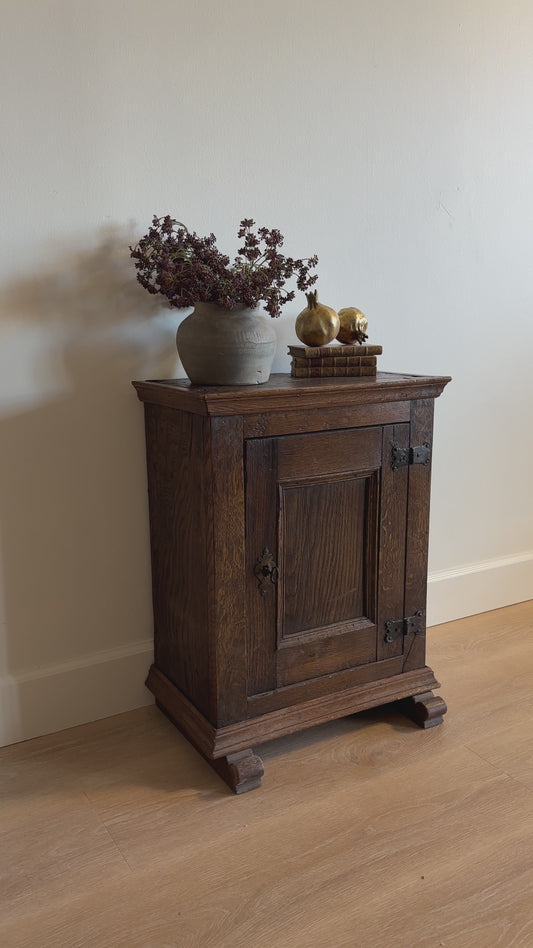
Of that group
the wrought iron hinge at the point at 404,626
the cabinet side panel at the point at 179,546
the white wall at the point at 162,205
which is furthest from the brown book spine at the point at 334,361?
the wrought iron hinge at the point at 404,626

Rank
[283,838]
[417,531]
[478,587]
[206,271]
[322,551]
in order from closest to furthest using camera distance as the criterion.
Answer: [283,838], [206,271], [322,551], [417,531], [478,587]

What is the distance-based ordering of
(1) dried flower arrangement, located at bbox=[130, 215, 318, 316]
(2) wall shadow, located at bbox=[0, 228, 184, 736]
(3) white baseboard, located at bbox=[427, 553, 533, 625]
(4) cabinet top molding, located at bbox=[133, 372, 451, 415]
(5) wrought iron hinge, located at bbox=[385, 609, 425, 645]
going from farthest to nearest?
1. (3) white baseboard, located at bbox=[427, 553, 533, 625]
2. (5) wrought iron hinge, located at bbox=[385, 609, 425, 645]
3. (2) wall shadow, located at bbox=[0, 228, 184, 736]
4. (1) dried flower arrangement, located at bbox=[130, 215, 318, 316]
5. (4) cabinet top molding, located at bbox=[133, 372, 451, 415]

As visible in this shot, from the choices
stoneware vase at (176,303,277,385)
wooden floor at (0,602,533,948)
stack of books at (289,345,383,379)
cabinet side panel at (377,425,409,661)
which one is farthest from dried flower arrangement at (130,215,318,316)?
wooden floor at (0,602,533,948)

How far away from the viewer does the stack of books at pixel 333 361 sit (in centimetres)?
178

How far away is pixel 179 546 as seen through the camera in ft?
5.69

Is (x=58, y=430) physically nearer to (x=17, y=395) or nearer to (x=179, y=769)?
(x=17, y=395)

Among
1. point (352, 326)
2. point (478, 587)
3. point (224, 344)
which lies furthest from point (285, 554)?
point (478, 587)

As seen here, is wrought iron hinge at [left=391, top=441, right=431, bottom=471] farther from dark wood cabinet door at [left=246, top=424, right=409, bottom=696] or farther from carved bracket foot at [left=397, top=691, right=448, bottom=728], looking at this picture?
carved bracket foot at [left=397, top=691, right=448, bottom=728]

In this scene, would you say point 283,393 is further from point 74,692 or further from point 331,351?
point 74,692

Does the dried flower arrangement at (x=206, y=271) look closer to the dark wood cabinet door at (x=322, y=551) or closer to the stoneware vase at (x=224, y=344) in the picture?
the stoneware vase at (x=224, y=344)

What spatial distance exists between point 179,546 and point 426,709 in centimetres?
70

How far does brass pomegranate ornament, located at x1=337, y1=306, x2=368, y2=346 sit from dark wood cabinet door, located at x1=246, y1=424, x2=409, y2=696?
29cm

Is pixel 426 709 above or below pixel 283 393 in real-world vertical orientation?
below

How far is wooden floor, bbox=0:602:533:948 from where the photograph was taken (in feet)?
4.17
